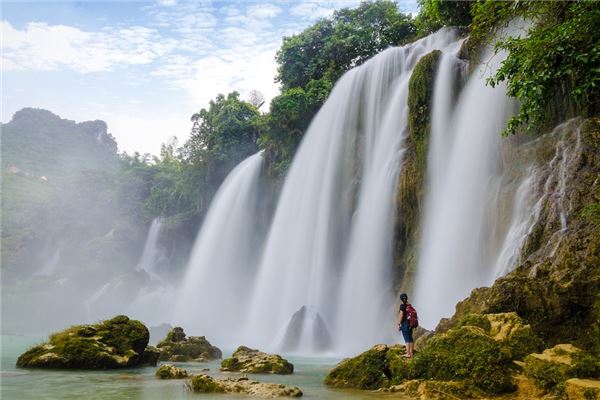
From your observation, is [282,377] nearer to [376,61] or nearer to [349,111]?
[349,111]

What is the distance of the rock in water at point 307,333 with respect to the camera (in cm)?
1780

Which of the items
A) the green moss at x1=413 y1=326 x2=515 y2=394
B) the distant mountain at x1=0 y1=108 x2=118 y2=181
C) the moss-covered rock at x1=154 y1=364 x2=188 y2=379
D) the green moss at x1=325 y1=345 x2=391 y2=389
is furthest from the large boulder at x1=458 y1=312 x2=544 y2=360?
the distant mountain at x1=0 y1=108 x2=118 y2=181

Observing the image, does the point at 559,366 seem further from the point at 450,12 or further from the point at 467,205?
the point at 450,12

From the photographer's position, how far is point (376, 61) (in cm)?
2420

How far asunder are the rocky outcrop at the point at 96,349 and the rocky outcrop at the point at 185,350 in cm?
196

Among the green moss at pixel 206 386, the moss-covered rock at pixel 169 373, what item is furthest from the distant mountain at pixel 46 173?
the green moss at pixel 206 386

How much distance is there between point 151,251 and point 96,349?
33.3 meters

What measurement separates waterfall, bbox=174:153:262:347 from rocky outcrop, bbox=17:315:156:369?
16331mm

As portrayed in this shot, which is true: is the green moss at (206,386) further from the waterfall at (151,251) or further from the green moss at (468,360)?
the waterfall at (151,251)

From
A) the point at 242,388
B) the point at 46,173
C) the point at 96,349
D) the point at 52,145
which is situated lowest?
the point at 242,388

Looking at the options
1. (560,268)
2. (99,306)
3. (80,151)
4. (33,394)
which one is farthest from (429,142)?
(80,151)

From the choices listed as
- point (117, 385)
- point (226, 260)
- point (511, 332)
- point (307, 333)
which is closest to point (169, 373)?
point (117, 385)

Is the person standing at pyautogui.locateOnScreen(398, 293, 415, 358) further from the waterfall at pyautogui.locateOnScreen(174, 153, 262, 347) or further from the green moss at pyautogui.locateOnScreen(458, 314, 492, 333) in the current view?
the waterfall at pyautogui.locateOnScreen(174, 153, 262, 347)

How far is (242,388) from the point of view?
7750 millimetres
